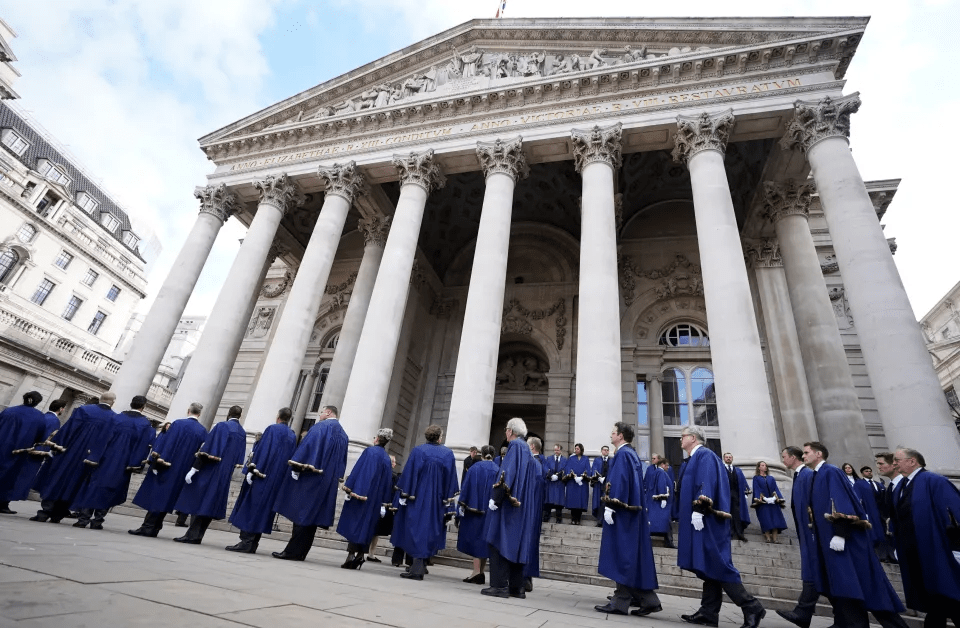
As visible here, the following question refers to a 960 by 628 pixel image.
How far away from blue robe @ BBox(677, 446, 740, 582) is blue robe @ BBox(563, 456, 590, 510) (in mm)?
4460

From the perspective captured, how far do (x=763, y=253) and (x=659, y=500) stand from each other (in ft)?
40.0

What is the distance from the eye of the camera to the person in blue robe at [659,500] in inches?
267

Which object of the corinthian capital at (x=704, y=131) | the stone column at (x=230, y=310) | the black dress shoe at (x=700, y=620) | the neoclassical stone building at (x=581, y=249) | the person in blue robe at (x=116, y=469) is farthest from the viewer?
the stone column at (x=230, y=310)

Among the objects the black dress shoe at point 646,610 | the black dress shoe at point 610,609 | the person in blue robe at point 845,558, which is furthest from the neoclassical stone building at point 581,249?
the black dress shoe at point 610,609

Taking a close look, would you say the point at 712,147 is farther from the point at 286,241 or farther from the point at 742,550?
the point at 286,241

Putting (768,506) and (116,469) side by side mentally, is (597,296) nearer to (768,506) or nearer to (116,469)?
(768,506)

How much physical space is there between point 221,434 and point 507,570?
420cm

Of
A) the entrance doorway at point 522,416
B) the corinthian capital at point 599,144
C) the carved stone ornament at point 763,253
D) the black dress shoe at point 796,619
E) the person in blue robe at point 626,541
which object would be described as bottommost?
the black dress shoe at point 796,619

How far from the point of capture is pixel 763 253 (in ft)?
52.1

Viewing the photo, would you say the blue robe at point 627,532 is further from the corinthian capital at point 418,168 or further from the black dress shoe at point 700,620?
the corinthian capital at point 418,168

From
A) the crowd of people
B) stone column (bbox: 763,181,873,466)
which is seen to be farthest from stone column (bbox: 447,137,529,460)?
stone column (bbox: 763,181,873,466)

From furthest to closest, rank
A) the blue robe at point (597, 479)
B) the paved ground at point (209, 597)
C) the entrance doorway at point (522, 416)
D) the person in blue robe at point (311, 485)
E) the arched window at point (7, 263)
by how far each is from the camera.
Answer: the arched window at point (7, 263), the entrance doorway at point (522, 416), the blue robe at point (597, 479), the person in blue robe at point (311, 485), the paved ground at point (209, 597)

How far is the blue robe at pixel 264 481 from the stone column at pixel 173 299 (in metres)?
8.43

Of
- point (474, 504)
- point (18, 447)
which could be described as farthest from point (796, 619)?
point (18, 447)
